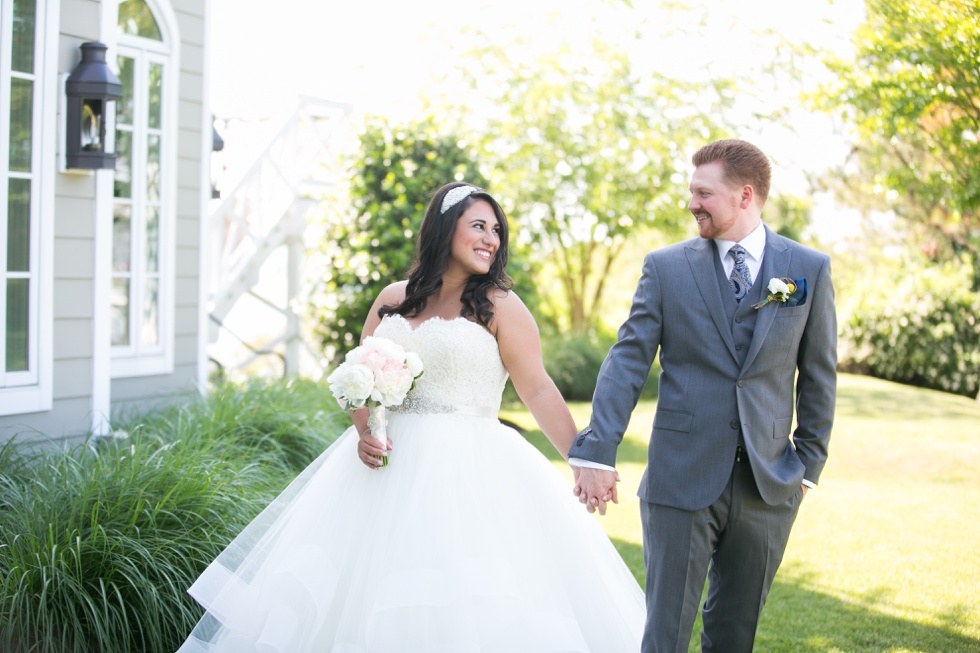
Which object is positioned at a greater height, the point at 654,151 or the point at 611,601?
the point at 654,151

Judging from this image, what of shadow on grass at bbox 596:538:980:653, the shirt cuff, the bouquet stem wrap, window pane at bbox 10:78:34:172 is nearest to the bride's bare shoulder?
the bouquet stem wrap

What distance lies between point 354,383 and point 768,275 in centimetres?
153

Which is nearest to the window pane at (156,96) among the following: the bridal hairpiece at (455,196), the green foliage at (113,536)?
the green foliage at (113,536)

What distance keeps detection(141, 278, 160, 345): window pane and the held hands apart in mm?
4876

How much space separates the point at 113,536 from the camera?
4.01 meters

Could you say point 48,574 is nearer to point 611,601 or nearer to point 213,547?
point 213,547

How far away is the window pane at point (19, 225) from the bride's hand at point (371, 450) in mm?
2913

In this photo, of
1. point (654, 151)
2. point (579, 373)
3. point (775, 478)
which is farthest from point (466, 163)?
point (775, 478)

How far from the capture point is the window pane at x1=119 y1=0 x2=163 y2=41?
22.8ft

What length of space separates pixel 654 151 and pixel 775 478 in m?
14.8

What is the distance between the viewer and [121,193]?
700cm

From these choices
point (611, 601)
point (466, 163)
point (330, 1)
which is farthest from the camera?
point (330, 1)

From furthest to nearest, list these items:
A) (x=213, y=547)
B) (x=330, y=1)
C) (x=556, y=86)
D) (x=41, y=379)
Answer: (x=330, y=1), (x=556, y=86), (x=41, y=379), (x=213, y=547)

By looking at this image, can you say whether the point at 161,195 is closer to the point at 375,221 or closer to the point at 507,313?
the point at 375,221
